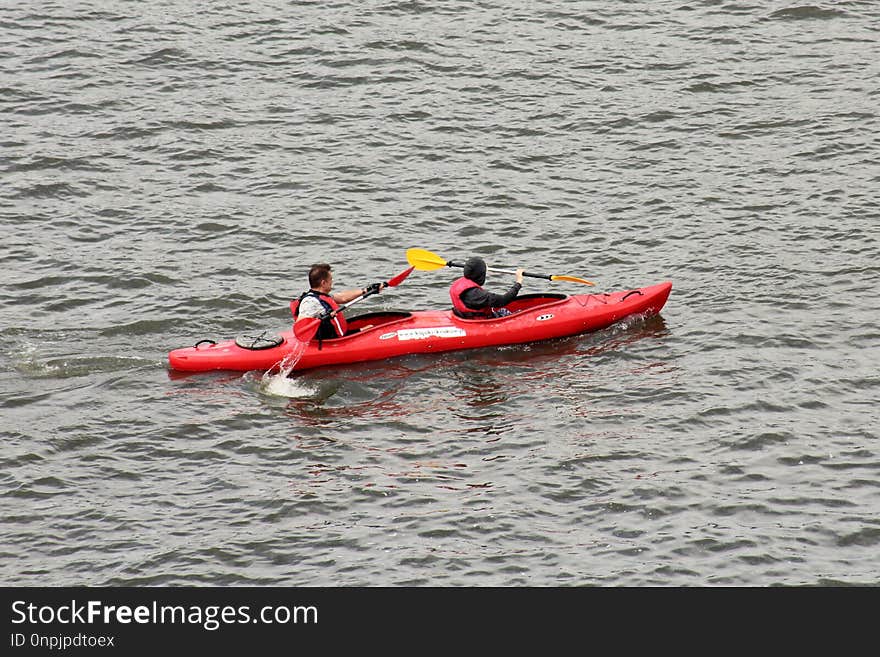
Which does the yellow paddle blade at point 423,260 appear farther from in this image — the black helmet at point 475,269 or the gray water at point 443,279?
the gray water at point 443,279

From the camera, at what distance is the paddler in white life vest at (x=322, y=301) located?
46.1 feet

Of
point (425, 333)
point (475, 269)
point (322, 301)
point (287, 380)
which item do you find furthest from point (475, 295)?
point (287, 380)

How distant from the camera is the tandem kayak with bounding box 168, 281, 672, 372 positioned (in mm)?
14125

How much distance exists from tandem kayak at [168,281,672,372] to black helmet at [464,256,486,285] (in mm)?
466

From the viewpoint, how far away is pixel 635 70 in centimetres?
2142

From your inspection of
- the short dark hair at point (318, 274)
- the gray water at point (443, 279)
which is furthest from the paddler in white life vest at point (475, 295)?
the short dark hair at point (318, 274)

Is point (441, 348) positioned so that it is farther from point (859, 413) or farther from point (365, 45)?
point (365, 45)

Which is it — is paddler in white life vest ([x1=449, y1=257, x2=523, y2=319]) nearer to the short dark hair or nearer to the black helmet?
the black helmet

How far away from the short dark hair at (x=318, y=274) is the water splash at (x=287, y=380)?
2.22 ft

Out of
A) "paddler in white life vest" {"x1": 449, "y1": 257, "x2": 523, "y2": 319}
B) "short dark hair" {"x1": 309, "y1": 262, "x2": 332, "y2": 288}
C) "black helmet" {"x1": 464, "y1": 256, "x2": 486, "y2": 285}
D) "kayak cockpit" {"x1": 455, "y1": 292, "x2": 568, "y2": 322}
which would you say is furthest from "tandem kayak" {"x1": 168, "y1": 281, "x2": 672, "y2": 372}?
"short dark hair" {"x1": 309, "y1": 262, "x2": 332, "y2": 288}

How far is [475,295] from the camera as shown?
14430 mm

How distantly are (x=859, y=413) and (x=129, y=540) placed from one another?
6.99 metres

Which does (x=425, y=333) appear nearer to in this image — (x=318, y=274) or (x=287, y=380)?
(x=318, y=274)

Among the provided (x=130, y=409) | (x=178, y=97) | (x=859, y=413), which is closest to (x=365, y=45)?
(x=178, y=97)
